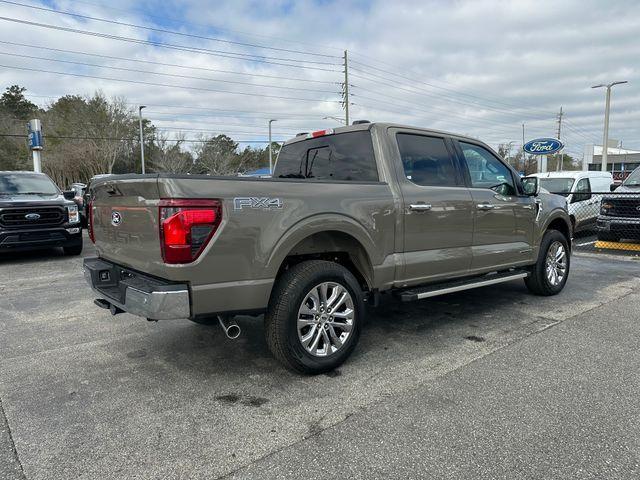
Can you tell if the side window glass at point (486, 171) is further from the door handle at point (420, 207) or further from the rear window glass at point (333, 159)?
the rear window glass at point (333, 159)

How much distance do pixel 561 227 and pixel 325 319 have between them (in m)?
4.37

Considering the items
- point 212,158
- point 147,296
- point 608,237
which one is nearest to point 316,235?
point 147,296

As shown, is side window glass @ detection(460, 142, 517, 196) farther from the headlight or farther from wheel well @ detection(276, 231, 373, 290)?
the headlight

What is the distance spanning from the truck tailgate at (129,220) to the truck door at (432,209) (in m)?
2.11

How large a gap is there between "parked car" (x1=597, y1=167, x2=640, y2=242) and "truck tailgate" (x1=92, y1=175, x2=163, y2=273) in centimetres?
962

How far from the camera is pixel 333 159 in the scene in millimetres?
4578

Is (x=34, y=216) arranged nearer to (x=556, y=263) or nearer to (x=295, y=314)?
(x=295, y=314)

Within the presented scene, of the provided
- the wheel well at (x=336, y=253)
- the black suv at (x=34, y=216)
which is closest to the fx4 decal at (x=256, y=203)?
the wheel well at (x=336, y=253)

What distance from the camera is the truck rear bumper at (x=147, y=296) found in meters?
3.04

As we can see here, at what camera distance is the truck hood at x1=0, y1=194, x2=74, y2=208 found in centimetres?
868

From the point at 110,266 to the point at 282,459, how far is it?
2216mm

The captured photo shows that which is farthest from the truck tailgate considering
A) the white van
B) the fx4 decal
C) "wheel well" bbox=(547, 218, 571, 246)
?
the white van

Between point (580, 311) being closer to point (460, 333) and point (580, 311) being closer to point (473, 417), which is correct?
point (460, 333)

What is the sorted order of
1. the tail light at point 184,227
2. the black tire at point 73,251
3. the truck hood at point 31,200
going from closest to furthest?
the tail light at point 184,227
the truck hood at point 31,200
the black tire at point 73,251
